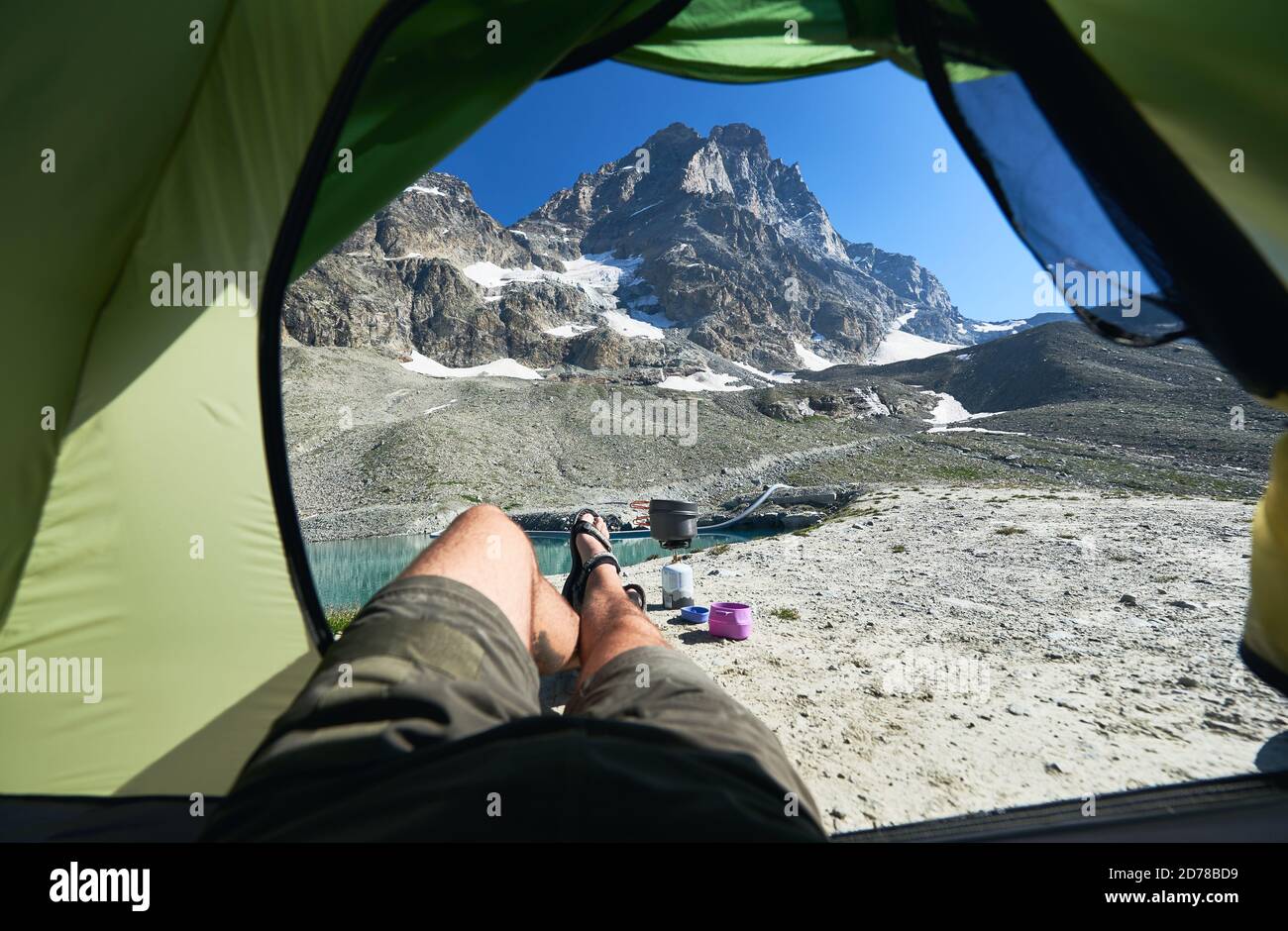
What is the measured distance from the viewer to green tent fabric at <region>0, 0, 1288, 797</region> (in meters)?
1.05

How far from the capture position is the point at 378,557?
52.3 ft

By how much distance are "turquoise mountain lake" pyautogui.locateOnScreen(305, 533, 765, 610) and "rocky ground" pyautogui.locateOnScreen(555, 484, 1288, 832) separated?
767 centimetres

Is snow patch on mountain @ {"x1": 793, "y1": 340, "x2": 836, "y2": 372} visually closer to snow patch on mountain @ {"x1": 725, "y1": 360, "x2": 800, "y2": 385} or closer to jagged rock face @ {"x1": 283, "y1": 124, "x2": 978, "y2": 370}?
jagged rock face @ {"x1": 283, "y1": 124, "x2": 978, "y2": 370}

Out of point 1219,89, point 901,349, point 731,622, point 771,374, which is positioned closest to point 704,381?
point 771,374

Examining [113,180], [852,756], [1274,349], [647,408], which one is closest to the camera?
[1274,349]

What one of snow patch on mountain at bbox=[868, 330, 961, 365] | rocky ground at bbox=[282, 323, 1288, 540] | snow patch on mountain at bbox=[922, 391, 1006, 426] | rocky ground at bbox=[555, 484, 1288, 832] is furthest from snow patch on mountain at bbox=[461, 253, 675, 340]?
rocky ground at bbox=[555, 484, 1288, 832]

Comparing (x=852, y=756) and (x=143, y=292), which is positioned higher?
(x=143, y=292)

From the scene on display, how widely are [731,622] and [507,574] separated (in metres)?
1.41

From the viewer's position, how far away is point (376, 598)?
3.27ft

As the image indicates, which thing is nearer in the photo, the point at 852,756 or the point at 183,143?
the point at 183,143

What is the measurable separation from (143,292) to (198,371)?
211 mm

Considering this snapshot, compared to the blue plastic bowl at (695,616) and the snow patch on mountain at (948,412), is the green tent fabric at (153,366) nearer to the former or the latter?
the blue plastic bowl at (695,616)
